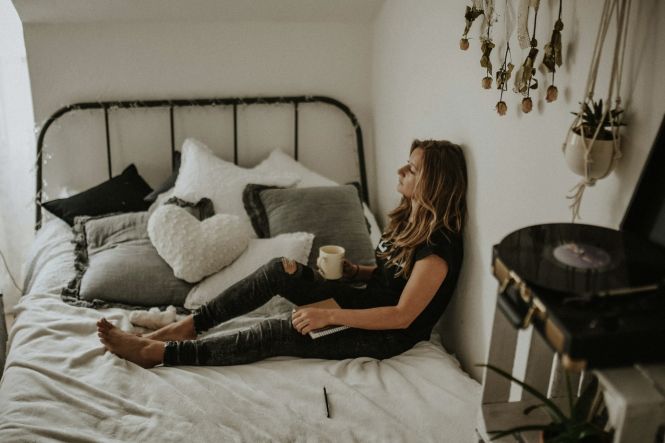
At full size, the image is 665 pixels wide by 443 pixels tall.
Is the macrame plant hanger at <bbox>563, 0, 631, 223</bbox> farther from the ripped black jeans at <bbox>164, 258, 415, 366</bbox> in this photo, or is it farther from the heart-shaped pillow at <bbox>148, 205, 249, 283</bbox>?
the heart-shaped pillow at <bbox>148, 205, 249, 283</bbox>

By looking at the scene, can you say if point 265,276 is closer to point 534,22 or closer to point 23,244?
point 534,22

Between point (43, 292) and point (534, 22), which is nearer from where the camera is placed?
point (534, 22)

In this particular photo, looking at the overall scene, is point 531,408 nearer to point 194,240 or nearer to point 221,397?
point 221,397

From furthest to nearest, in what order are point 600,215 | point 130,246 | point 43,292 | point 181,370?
point 130,246 → point 43,292 → point 181,370 → point 600,215

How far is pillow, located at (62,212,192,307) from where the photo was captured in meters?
1.94

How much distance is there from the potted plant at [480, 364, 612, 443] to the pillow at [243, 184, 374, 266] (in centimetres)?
116

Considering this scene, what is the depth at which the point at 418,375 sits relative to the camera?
1585 mm

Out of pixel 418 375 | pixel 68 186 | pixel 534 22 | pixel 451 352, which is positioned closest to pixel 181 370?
pixel 418 375

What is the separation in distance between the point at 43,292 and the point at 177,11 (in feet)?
4.26

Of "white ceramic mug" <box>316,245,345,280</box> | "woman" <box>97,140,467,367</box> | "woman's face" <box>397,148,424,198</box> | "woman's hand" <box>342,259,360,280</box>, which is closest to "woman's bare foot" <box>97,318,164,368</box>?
A: "woman" <box>97,140,467,367</box>

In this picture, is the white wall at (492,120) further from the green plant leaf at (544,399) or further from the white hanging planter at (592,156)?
the green plant leaf at (544,399)

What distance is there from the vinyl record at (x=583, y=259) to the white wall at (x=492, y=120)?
0.53ft

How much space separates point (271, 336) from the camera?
64.8 inches

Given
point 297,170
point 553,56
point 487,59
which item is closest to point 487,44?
point 487,59
